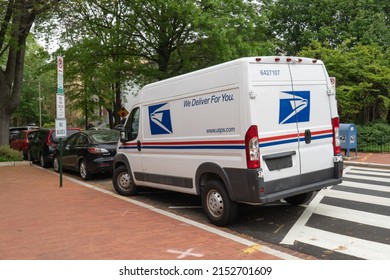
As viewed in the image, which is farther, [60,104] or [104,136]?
[104,136]

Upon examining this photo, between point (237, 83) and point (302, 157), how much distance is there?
1596mm

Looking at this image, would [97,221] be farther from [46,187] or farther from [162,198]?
[46,187]

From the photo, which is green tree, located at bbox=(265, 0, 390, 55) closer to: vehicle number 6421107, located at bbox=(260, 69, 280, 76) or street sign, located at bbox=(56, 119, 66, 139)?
street sign, located at bbox=(56, 119, 66, 139)

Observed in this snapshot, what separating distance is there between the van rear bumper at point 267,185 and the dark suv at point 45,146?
10.8 meters

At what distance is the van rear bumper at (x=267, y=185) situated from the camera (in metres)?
5.64

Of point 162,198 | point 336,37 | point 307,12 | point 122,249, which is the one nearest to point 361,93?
point 336,37

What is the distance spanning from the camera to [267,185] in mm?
5789

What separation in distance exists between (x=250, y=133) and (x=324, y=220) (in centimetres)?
216

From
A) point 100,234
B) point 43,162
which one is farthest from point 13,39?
point 100,234

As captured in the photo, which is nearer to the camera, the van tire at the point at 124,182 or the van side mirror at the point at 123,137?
the van side mirror at the point at 123,137

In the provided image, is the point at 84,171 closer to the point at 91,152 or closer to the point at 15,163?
the point at 91,152

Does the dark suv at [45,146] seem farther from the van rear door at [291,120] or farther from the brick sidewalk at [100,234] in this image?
the van rear door at [291,120]

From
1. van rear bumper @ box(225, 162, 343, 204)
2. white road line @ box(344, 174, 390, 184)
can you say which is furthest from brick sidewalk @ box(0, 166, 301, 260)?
white road line @ box(344, 174, 390, 184)
